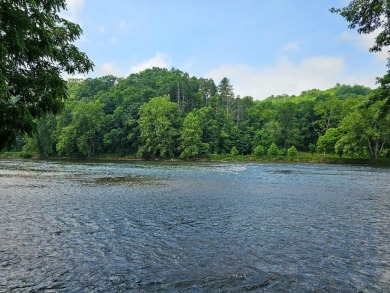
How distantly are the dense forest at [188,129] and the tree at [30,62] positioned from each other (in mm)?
89209

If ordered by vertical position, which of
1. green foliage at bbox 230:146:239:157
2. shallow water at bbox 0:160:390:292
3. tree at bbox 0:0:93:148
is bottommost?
shallow water at bbox 0:160:390:292

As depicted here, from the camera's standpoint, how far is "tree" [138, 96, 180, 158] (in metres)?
106

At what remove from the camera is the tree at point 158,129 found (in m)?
106

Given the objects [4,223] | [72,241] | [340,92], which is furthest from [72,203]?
[340,92]

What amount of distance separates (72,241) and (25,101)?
249 inches

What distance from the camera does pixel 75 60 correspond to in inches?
359

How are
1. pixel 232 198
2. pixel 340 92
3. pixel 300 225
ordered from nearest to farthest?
pixel 300 225, pixel 232 198, pixel 340 92

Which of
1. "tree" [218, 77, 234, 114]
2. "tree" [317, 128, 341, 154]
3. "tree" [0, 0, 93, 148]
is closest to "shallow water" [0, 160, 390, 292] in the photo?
"tree" [0, 0, 93, 148]

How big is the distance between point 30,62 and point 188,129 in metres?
97.2

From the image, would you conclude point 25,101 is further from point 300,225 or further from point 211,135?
point 211,135

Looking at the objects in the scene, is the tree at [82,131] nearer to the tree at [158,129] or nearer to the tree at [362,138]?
the tree at [158,129]

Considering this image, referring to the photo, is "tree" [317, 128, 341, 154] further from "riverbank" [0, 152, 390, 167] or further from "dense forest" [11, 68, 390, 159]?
"riverbank" [0, 152, 390, 167]

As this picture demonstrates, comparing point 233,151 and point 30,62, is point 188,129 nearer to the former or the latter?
point 233,151

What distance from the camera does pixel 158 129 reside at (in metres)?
107
